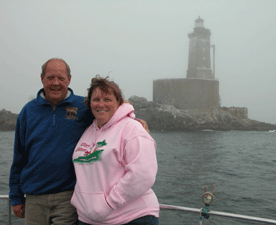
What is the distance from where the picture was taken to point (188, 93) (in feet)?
141

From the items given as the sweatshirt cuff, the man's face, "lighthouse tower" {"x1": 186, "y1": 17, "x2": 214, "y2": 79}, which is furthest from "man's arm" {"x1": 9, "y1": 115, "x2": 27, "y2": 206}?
"lighthouse tower" {"x1": 186, "y1": 17, "x2": 214, "y2": 79}

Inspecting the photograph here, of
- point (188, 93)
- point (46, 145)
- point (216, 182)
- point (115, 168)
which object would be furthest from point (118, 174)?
point (188, 93)

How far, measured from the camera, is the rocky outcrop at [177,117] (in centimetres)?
4306

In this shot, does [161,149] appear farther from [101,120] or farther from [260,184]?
[101,120]

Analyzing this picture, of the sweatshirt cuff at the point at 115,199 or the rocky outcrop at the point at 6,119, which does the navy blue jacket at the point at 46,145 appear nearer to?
the sweatshirt cuff at the point at 115,199

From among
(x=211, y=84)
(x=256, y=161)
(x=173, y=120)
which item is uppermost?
(x=211, y=84)

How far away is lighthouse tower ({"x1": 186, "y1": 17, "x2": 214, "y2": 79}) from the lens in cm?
4088

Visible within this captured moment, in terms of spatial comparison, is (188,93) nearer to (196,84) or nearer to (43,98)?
(196,84)

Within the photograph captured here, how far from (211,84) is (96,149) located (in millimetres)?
43463

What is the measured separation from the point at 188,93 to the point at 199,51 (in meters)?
6.79

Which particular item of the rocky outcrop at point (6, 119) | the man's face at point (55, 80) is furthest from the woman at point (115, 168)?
the rocky outcrop at point (6, 119)

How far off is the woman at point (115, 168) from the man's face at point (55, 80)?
347 millimetres

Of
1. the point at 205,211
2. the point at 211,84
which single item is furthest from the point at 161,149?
the point at 205,211

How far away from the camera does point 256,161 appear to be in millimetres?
22328
